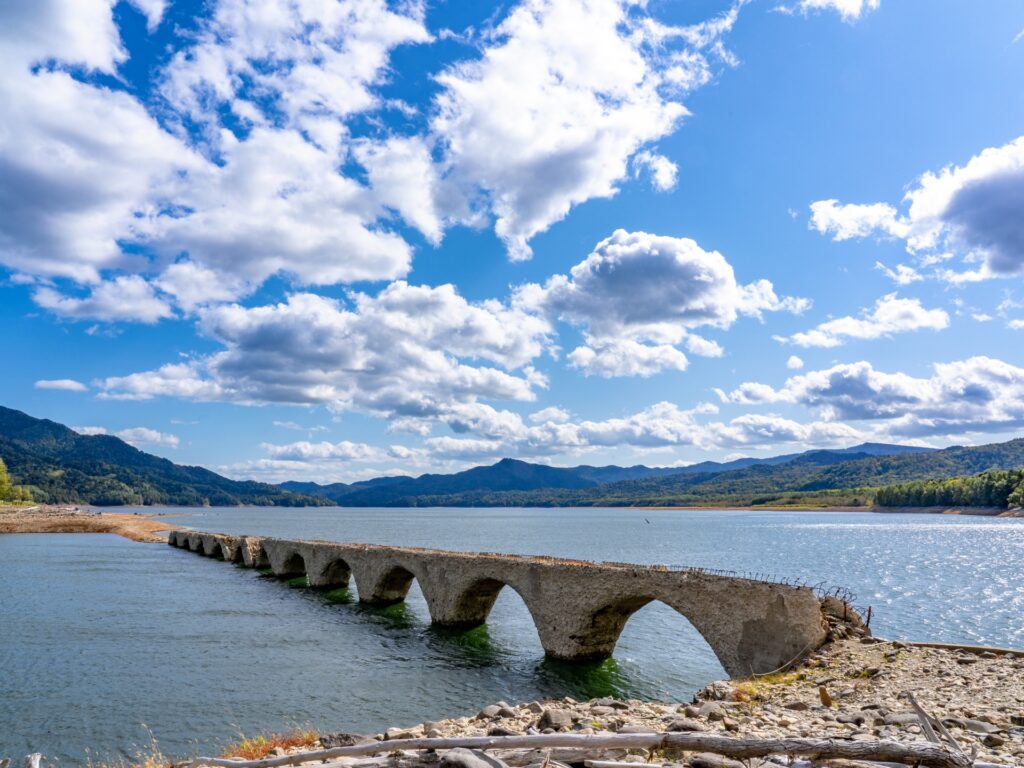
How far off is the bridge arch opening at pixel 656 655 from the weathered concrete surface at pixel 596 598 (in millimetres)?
121

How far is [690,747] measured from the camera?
33.1 feet

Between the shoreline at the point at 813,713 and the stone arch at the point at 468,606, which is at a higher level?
the shoreline at the point at 813,713

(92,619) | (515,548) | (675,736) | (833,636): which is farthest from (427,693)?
(515,548)

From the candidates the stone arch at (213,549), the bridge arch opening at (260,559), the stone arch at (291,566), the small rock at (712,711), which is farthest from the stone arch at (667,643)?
the stone arch at (213,549)

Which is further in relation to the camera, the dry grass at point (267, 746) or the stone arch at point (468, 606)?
the stone arch at point (468, 606)

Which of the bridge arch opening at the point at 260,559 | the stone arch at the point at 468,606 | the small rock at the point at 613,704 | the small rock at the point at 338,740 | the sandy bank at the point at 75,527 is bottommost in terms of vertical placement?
the sandy bank at the point at 75,527

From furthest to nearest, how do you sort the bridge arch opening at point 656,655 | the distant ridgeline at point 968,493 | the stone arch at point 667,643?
the distant ridgeline at point 968,493, the stone arch at point 667,643, the bridge arch opening at point 656,655

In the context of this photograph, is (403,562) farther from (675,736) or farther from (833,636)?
(675,736)

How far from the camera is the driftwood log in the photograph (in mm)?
8719

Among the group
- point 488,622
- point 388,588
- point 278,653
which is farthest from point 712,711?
point 388,588

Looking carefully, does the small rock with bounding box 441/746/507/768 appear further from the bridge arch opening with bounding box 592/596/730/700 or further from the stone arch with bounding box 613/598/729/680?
the stone arch with bounding box 613/598/729/680

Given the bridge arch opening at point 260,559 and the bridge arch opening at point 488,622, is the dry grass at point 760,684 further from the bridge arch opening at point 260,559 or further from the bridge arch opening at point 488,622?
the bridge arch opening at point 260,559

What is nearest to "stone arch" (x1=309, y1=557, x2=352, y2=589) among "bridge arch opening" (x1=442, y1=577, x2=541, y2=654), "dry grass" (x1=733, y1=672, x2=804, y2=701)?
"bridge arch opening" (x1=442, y1=577, x2=541, y2=654)

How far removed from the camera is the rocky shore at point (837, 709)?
12320 millimetres
